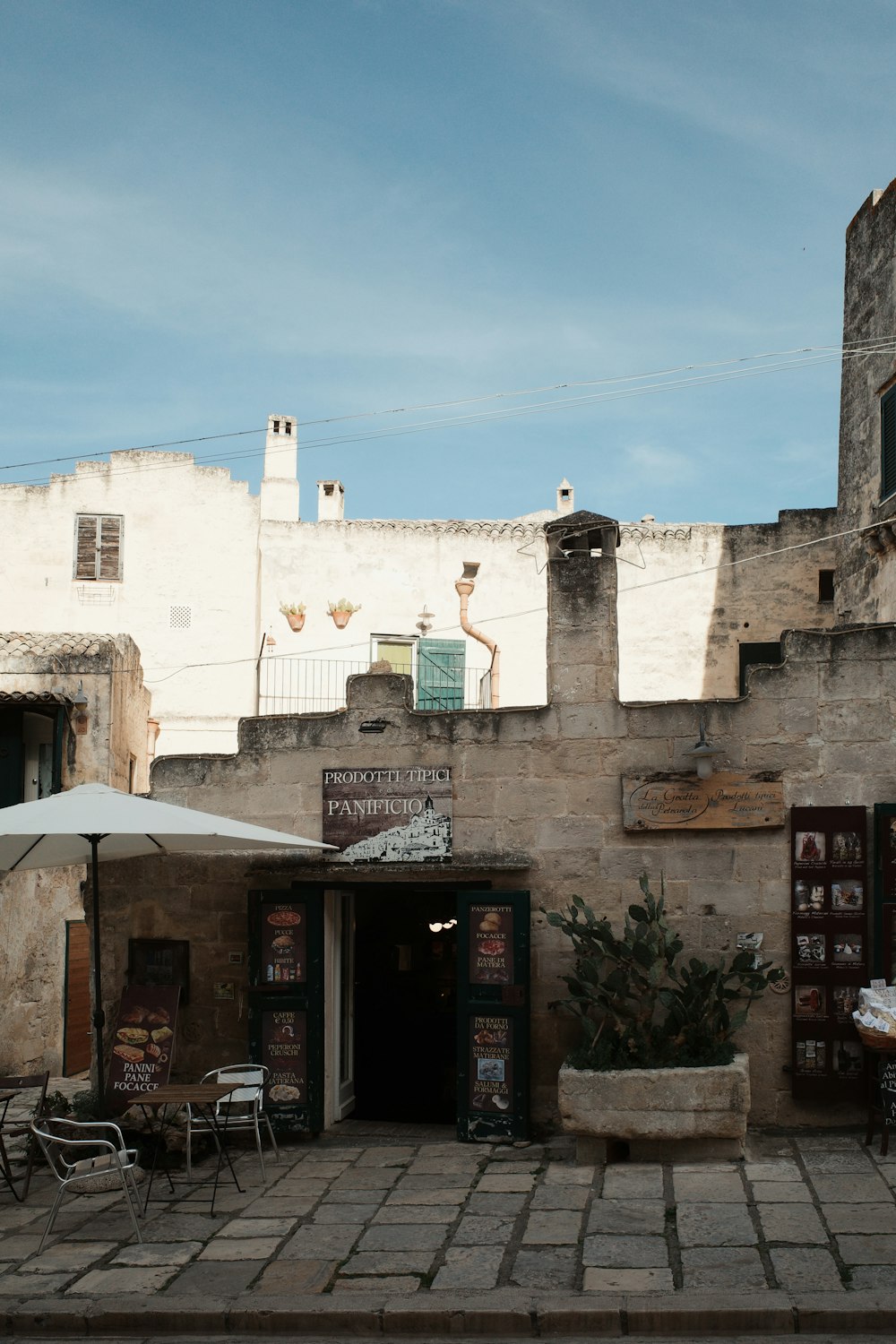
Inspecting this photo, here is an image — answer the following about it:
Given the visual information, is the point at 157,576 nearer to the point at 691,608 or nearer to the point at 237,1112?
the point at 691,608

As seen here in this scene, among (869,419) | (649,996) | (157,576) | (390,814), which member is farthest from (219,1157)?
(157,576)

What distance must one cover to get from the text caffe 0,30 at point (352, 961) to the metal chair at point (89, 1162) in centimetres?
138

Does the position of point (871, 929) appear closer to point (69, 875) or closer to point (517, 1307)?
point (517, 1307)

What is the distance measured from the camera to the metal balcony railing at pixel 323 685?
66.8ft

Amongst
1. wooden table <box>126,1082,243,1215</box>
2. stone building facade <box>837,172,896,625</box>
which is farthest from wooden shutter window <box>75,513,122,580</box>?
wooden table <box>126,1082,243,1215</box>

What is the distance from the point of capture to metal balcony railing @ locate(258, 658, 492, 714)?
2038cm

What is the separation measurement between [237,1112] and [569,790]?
340 cm

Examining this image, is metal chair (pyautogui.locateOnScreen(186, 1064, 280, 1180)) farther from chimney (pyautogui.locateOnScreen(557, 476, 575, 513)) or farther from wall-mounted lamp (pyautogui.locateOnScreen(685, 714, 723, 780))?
chimney (pyautogui.locateOnScreen(557, 476, 575, 513))

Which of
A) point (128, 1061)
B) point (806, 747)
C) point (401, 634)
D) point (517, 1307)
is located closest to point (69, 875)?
point (128, 1061)

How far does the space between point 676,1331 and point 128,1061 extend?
4.77m

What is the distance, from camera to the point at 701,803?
9359 mm

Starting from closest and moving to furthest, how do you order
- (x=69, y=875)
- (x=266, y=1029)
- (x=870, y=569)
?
1. (x=266, y=1029)
2. (x=69, y=875)
3. (x=870, y=569)

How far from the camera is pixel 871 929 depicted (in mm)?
8914

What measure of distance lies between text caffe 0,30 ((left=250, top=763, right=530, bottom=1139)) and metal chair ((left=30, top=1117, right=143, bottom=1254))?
4.51 ft
